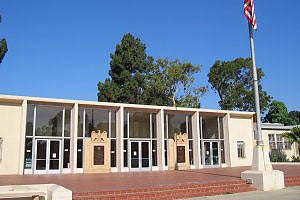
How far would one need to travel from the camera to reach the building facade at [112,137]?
22.6 meters

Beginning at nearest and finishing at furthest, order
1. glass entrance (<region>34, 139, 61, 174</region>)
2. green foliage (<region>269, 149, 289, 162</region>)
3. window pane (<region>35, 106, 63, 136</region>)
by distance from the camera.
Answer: glass entrance (<region>34, 139, 61, 174</region>), window pane (<region>35, 106, 63, 136</region>), green foliage (<region>269, 149, 289, 162</region>)

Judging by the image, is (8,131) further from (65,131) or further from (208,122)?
(208,122)

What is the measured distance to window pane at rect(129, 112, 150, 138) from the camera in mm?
26750

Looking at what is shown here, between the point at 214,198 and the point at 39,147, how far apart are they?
14.7m

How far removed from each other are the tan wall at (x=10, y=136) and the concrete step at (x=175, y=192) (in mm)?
12275

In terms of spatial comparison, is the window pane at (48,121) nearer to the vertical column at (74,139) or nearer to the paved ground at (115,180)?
the vertical column at (74,139)

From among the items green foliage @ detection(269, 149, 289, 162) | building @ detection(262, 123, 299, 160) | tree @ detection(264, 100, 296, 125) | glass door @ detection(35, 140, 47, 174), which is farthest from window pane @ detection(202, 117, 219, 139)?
tree @ detection(264, 100, 296, 125)

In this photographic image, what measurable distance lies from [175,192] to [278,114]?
61.1 metres

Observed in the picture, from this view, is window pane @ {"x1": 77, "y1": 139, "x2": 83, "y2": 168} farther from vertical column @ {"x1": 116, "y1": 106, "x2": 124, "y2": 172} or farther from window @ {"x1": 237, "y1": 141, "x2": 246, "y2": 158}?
window @ {"x1": 237, "y1": 141, "x2": 246, "y2": 158}

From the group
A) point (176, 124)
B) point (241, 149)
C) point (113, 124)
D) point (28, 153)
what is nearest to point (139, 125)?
point (113, 124)

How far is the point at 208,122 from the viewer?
3034 centimetres

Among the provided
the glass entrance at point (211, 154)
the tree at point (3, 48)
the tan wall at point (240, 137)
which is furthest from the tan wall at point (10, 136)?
the tan wall at point (240, 137)

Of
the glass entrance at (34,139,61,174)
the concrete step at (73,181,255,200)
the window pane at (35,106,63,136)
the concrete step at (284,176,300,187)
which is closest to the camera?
the concrete step at (73,181,255,200)

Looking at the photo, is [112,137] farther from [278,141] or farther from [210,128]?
[278,141]
